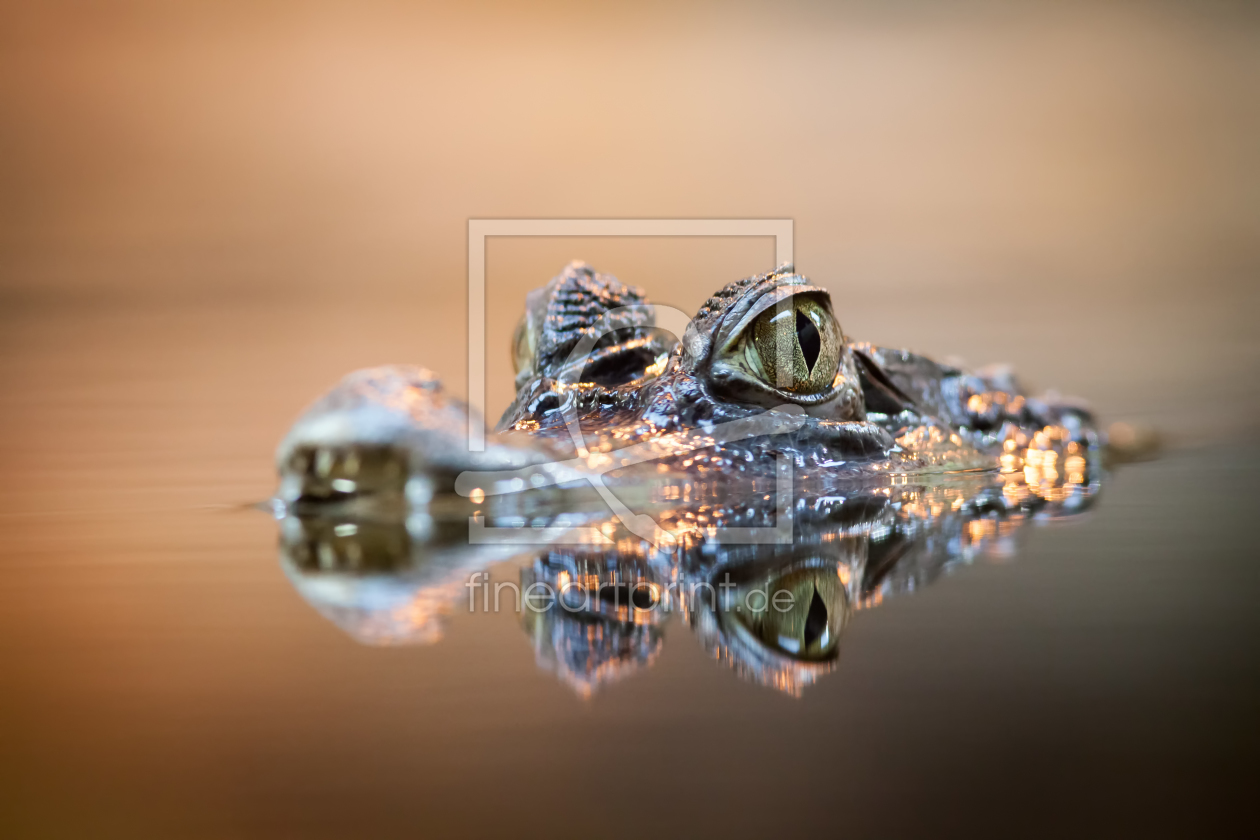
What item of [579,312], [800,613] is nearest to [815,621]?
[800,613]

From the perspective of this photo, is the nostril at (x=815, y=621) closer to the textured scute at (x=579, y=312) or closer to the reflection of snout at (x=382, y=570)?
the reflection of snout at (x=382, y=570)

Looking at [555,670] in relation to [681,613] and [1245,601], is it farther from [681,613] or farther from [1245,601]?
[1245,601]

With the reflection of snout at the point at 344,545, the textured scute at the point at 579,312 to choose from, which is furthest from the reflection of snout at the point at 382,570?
the textured scute at the point at 579,312

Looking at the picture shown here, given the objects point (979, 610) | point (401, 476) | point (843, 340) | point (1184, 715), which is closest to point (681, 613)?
point (979, 610)

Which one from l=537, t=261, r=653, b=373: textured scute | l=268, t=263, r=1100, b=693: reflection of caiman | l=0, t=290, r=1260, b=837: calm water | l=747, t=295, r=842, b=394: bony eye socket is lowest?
l=0, t=290, r=1260, b=837: calm water

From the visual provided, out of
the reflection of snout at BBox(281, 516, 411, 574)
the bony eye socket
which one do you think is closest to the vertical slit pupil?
the bony eye socket

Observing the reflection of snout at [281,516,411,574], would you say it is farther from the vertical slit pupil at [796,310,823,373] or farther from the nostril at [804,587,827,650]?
the vertical slit pupil at [796,310,823,373]

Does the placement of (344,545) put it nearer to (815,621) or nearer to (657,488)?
(657,488)
